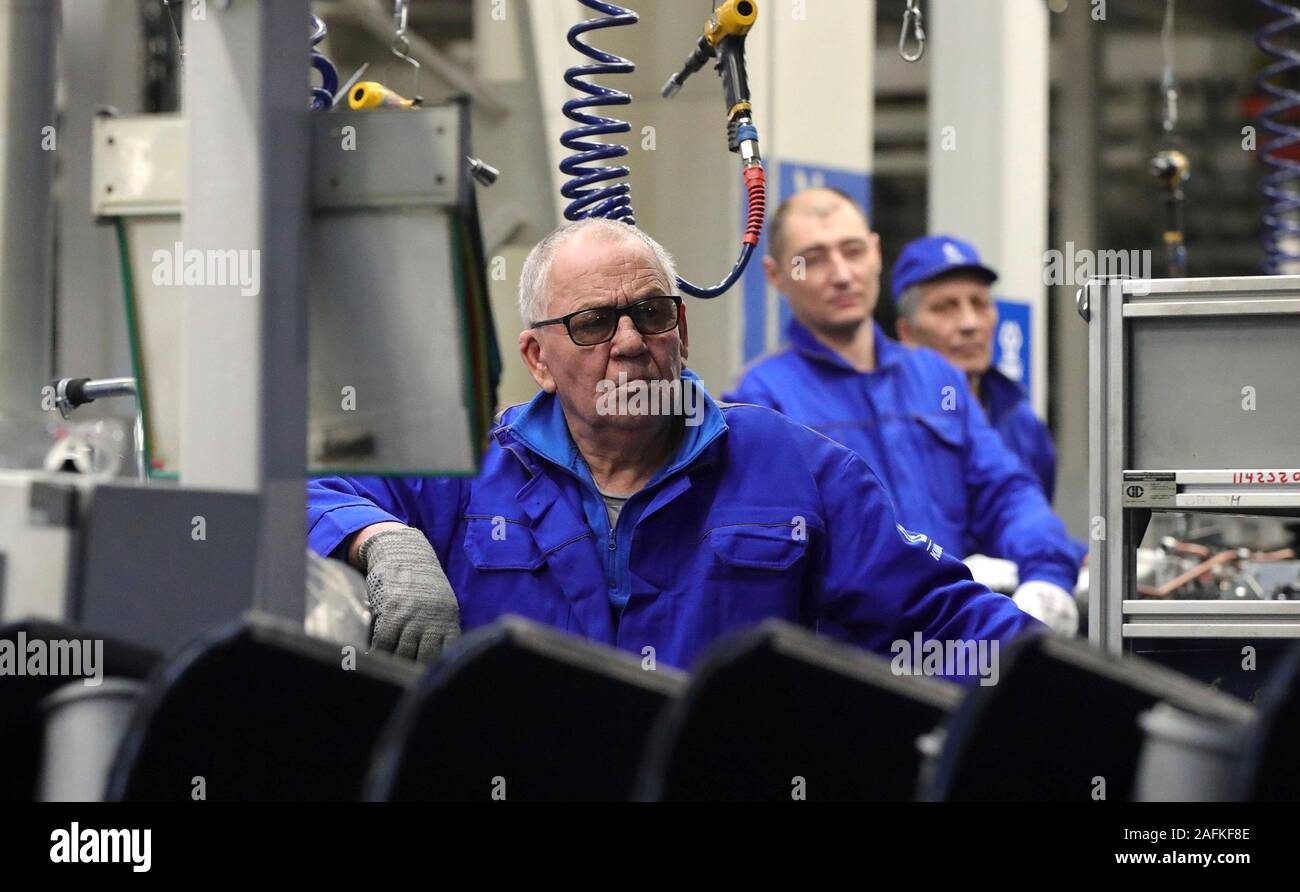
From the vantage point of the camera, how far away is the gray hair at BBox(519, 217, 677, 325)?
2.60m

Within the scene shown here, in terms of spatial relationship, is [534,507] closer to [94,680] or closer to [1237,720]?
[94,680]

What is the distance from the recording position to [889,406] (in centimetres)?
452

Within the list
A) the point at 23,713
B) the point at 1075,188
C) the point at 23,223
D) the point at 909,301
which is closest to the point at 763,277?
the point at 909,301

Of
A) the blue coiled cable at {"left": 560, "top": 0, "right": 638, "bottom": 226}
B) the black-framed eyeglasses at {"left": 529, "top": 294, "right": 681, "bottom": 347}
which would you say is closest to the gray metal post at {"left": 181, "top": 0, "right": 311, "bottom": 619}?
the black-framed eyeglasses at {"left": 529, "top": 294, "right": 681, "bottom": 347}

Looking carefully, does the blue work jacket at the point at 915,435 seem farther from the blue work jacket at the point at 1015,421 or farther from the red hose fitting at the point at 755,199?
the red hose fitting at the point at 755,199

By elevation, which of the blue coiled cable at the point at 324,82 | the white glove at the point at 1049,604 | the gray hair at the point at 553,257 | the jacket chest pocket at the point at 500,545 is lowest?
the white glove at the point at 1049,604

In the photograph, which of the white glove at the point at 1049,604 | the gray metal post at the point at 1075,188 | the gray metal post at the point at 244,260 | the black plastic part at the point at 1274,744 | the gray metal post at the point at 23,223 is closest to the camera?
the black plastic part at the point at 1274,744

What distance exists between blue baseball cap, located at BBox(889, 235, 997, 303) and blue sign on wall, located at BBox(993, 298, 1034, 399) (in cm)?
176

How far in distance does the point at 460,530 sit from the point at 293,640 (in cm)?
157

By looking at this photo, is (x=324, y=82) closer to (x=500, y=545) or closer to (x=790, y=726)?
(x=500, y=545)

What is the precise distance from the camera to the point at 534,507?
8.32 ft

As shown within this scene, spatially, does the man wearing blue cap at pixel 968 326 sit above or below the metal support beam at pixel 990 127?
below

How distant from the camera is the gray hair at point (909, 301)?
5340mm

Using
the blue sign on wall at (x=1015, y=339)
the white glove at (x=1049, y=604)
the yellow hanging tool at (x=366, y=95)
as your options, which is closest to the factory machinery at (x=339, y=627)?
the yellow hanging tool at (x=366, y=95)
